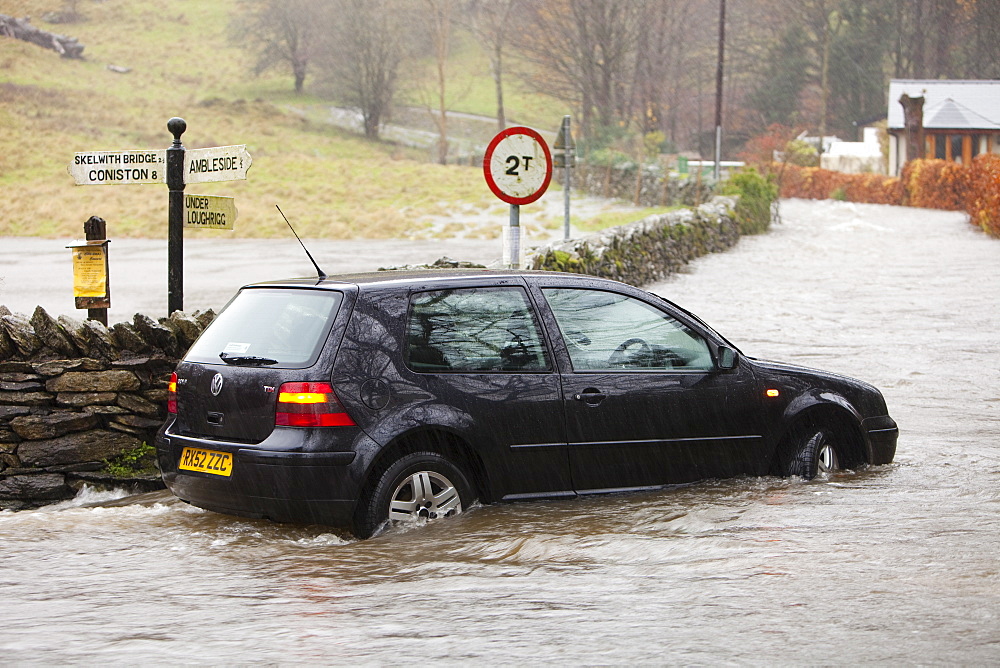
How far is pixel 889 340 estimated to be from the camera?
16.2m

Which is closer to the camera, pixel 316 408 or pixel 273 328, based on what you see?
pixel 316 408

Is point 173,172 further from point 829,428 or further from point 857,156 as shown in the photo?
point 857,156

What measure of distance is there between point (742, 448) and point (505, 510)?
1.59 meters

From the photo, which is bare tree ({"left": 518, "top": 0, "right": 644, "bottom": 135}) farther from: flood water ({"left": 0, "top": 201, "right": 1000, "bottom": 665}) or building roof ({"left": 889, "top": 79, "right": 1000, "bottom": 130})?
flood water ({"left": 0, "top": 201, "right": 1000, "bottom": 665})

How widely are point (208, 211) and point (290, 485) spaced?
379 cm

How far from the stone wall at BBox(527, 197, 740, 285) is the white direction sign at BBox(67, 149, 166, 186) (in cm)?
600

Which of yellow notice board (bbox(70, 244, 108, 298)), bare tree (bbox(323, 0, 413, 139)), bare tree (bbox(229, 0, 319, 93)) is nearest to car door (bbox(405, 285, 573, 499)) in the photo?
yellow notice board (bbox(70, 244, 108, 298))

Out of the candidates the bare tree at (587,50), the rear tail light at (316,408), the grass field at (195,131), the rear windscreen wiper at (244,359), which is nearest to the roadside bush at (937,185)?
the bare tree at (587,50)

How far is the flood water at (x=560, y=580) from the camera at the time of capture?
468 cm

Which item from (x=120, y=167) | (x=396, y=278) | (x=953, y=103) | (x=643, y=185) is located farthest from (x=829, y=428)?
(x=953, y=103)

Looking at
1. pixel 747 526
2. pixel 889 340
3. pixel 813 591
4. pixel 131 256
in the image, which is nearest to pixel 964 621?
pixel 813 591

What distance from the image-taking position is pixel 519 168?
1190cm

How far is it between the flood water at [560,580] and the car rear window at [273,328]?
979mm

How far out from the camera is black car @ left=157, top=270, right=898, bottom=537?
6.12 m
